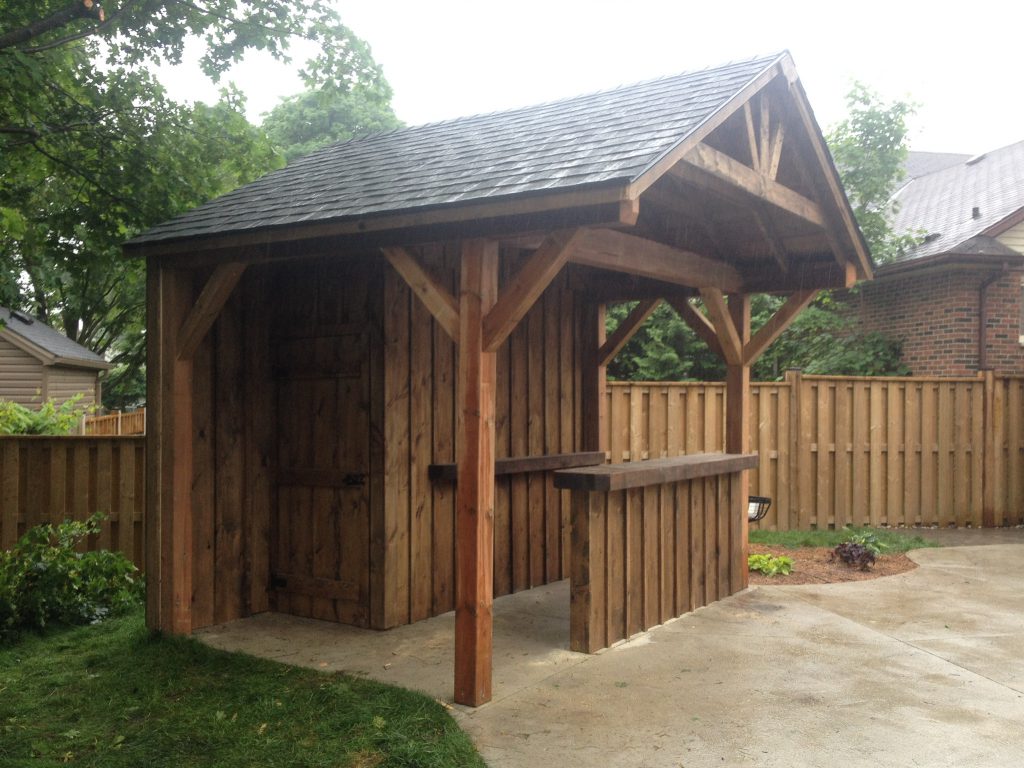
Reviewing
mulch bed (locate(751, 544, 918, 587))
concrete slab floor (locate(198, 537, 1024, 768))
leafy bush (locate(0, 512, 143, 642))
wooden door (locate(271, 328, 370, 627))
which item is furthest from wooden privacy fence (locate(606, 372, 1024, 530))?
leafy bush (locate(0, 512, 143, 642))

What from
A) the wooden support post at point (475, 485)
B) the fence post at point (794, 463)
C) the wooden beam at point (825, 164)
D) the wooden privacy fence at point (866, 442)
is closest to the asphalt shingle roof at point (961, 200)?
the wooden privacy fence at point (866, 442)

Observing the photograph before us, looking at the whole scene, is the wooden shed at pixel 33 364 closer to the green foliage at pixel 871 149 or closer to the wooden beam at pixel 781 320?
the green foliage at pixel 871 149

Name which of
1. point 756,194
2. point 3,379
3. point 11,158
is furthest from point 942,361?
point 3,379

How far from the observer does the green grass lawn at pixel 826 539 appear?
980 centimetres

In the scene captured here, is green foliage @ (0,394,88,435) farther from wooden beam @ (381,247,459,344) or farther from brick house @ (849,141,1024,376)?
brick house @ (849,141,1024,376)

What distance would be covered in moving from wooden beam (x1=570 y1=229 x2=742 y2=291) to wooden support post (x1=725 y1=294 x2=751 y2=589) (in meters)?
0.28

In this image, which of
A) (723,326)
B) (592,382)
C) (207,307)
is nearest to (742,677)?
(723,326)

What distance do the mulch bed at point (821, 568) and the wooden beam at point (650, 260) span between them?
2.62 meters

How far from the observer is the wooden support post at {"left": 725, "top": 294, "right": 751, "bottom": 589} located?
7.72 meters

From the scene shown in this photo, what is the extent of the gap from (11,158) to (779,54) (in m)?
7.04

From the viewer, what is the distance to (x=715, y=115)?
4969 mm

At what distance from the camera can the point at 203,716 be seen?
4.70m

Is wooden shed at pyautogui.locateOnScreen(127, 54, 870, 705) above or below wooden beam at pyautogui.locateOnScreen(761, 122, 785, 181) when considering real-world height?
below

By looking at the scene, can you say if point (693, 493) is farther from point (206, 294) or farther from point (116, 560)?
point (116, 560)
